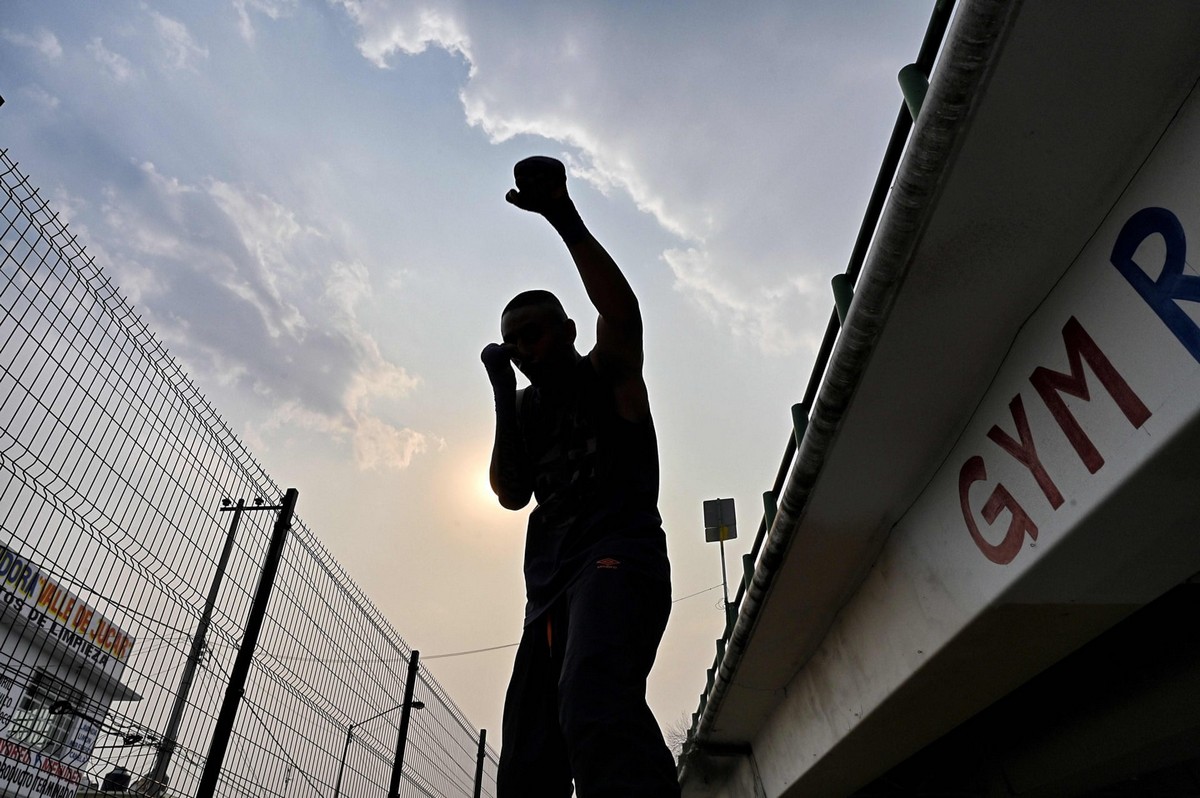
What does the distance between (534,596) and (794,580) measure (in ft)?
8.91

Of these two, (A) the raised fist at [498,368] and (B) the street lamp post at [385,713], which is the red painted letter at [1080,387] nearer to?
(A) the raised fist at [498,368]

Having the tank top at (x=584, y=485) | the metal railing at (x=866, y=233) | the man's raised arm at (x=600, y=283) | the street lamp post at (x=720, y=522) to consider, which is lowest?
the tank top at (x=584, y=485)

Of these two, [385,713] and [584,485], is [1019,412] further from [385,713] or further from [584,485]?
[385,713]

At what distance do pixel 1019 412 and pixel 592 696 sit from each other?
7.33ft

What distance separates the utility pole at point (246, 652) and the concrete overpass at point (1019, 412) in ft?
10.4

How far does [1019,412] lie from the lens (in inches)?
120

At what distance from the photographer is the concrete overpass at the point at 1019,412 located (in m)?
2.26

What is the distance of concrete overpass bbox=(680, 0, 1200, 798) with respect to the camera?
2.26 metres

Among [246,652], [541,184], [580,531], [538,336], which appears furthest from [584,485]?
[246,652]

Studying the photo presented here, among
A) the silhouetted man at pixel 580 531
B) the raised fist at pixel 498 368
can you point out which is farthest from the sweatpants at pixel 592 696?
the raised fist at pixel 498 368

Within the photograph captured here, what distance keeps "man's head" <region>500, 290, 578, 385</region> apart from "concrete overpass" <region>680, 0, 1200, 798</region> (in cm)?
121

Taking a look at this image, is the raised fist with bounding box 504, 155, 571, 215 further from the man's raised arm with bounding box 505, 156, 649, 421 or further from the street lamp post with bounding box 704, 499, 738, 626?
the street lamp post with bounding box 704, 499, 738, 626

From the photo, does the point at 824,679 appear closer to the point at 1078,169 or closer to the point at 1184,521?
the point at 1184,521

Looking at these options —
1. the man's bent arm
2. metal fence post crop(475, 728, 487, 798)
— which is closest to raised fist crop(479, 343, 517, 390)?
the man's bent arm
